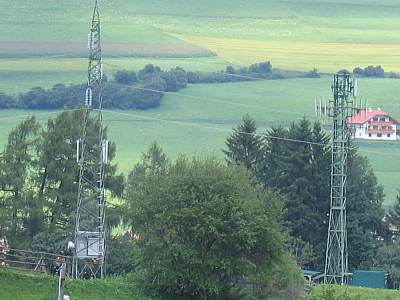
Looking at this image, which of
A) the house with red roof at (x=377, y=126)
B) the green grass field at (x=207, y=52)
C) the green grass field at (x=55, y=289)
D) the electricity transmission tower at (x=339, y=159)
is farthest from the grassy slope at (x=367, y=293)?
the house with red roof at (x=377, y=126)

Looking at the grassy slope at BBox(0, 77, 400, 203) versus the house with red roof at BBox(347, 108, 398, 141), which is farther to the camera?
the house with red roof at BBox(347, 108, 398, 141)

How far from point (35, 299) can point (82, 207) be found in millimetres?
19219

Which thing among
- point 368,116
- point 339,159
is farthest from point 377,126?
point 339,159

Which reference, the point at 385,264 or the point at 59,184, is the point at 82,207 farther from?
the point at 385,264

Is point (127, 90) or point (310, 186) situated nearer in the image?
point (310, 186)

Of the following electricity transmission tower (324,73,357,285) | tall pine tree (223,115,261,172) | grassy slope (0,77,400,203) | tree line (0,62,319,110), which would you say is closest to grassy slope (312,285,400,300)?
electricity transmission tower (324,73,357,285)

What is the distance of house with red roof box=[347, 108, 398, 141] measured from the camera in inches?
4087

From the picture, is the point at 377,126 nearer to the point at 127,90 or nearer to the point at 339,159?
the point at 127,90

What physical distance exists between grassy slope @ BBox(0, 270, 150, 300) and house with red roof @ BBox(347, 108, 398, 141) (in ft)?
221

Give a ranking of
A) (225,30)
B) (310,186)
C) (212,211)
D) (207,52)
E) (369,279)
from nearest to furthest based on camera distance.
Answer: (212,211) < (369,279) < (310,186) < (207,52) < (225,30)

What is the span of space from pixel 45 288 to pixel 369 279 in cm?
1953

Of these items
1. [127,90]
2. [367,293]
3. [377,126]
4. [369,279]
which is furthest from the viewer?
[127,90]

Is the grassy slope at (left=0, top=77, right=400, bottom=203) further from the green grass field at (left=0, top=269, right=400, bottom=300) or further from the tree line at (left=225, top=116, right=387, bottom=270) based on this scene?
the green grass field at (left=0, top=269, right=400, bottom=300)

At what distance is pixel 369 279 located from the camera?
52.2 metres
